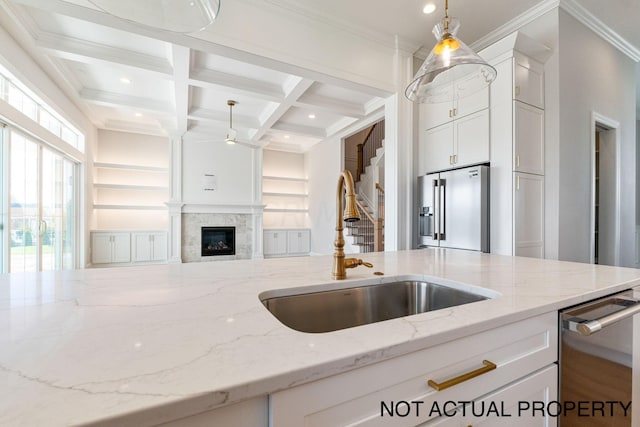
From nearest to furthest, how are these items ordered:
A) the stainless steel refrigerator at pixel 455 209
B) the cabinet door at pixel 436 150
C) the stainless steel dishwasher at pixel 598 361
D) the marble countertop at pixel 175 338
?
the marble countertop at pixel 175 338
the stainless steel dishwasher at pixel 598 361
the stainless steel refrigerator at pixel 455 209
the cabinet door at pixel 436 150

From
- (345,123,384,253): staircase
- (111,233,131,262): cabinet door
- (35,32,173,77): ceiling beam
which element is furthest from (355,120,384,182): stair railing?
(111,233,131,262): cabinet door

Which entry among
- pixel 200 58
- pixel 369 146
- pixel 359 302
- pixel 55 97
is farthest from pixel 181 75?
pixel 369 146

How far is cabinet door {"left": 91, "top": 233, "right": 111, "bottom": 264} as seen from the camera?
5.45m

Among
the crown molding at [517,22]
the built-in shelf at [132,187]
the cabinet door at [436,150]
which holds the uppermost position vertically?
the crown molding at [517,22]

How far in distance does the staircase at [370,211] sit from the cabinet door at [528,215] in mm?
2720

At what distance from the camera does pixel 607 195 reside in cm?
345

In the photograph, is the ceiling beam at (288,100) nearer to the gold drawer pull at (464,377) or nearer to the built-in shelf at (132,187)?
the built-in shelf at (132,187)

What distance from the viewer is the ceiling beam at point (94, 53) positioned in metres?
2.89

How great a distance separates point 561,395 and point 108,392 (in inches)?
48.6

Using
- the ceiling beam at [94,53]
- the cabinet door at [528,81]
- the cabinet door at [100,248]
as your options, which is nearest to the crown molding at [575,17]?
the cabinet door at [528,81]

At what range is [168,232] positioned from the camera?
19.9ft

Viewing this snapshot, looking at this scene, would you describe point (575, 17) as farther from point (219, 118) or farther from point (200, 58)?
point (219, 118)

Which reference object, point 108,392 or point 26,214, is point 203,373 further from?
point 26,214

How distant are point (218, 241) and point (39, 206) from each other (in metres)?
3.26
